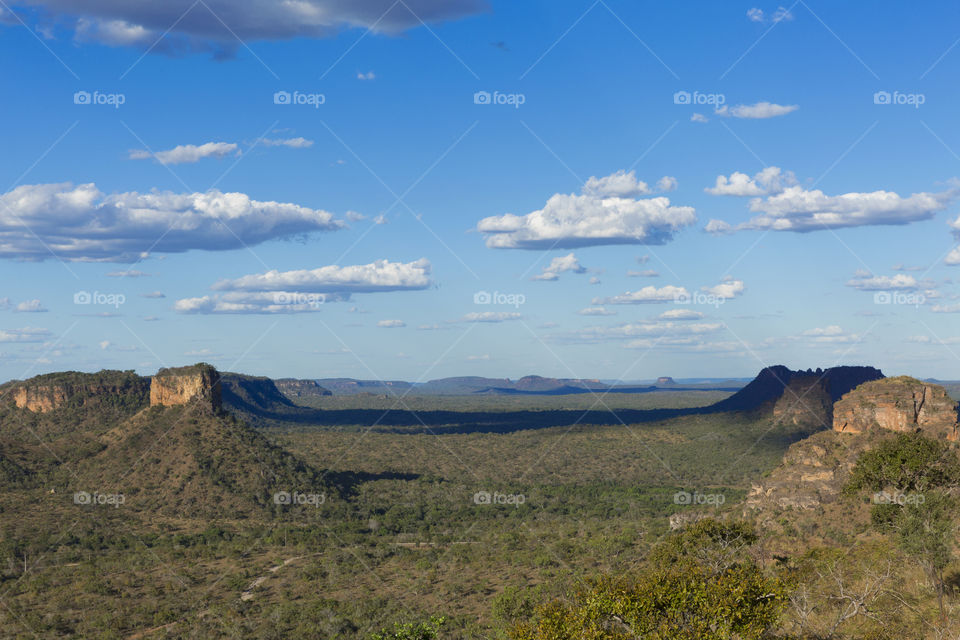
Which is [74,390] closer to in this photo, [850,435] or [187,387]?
[187,387]

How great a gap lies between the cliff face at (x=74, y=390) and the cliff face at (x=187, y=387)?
46.8 meters

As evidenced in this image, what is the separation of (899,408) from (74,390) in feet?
499

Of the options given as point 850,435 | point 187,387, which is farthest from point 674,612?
point 187,387

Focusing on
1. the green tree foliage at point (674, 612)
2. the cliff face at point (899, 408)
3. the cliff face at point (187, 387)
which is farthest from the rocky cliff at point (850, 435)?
the cliff face at point (187, 387)

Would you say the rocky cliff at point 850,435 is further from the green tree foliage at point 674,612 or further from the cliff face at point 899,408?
the green tree foliage at point 674,612

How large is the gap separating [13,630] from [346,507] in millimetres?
55569

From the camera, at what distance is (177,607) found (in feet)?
205

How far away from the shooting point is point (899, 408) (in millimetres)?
83312

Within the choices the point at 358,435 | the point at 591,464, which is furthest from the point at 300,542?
the point at 358,435

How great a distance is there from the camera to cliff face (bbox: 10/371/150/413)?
525 feet

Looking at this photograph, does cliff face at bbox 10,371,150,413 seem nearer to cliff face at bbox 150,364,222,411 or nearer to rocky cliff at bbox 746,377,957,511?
cliff face at bbox 150,364,222,411

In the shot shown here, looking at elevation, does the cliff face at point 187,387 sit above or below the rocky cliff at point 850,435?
above

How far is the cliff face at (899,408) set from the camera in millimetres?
82250

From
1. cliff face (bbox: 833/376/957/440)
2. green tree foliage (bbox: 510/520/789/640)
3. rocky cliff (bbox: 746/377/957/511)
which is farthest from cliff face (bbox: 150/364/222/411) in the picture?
green tree foliage (bbox: 510/520/789/640)
